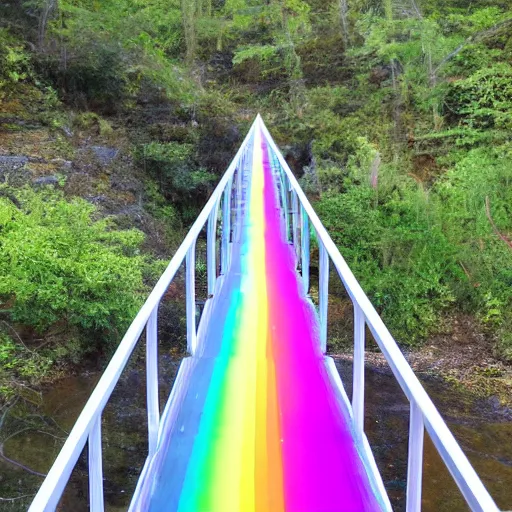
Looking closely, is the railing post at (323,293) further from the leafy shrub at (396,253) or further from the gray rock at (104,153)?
the gray rock at (104,153)

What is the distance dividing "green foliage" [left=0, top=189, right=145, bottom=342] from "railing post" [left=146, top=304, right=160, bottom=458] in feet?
7.23

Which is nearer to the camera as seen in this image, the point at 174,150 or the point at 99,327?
the point at 99,327

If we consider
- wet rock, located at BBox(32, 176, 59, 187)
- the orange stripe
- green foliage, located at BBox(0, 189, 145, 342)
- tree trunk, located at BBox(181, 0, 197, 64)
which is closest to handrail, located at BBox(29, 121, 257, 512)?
the orange stripe

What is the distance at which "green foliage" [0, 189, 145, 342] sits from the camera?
4191 mm

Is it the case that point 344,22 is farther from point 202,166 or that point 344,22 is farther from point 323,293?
point 323,293

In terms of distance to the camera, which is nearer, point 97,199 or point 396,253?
point 97,199

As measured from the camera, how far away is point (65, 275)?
441 centimetres

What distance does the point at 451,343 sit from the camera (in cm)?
662

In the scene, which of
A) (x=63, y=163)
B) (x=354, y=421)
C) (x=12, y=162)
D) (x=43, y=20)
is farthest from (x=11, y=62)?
(x=354, y=421)

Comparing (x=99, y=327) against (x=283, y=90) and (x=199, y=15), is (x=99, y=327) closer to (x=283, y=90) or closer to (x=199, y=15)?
(x=283, y=90)

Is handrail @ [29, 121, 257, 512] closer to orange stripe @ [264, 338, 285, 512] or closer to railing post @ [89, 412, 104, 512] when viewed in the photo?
railing post @ [89, 412, 104, 512]

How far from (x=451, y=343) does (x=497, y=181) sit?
138 inches

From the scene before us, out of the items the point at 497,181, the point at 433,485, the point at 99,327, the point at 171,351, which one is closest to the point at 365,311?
the point at 433,485

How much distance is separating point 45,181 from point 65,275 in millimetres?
3327
